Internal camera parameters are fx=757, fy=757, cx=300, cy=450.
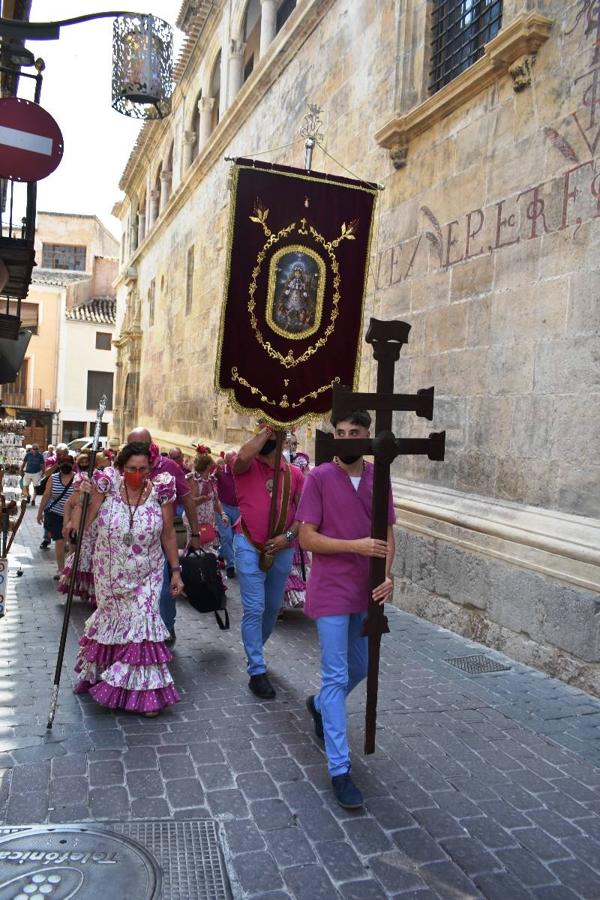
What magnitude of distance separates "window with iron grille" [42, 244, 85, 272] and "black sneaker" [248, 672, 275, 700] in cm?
4372

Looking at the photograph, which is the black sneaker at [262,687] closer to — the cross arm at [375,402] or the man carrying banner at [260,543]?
the man carrying banner at [260,543]

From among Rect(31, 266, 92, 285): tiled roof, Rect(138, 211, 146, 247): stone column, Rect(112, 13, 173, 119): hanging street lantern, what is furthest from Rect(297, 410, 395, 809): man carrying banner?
Rect(31, 266, 92, 285): tiled roof

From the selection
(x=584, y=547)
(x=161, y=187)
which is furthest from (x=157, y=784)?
(x=161, y=187)

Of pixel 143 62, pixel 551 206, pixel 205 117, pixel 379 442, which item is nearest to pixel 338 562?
pixel 379 442

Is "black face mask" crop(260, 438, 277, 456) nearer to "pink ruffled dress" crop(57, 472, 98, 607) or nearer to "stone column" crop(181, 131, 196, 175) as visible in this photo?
"pink ruffled dress" crop(57, 472, 98, 607)

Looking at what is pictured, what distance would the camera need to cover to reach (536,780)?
148 inches

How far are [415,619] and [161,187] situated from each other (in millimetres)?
20867

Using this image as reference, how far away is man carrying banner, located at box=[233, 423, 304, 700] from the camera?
4.94 metres

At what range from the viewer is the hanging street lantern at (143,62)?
6.52 m

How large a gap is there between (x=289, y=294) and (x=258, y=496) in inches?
71.1

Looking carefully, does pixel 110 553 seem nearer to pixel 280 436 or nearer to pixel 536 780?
pixel 280 436

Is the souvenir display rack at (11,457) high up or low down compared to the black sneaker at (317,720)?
up

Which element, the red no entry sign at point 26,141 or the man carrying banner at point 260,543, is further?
the red no entry sign at point 26,141

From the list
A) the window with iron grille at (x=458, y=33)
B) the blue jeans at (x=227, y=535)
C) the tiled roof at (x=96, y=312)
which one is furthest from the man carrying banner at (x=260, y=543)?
the tiled roof at (x=96, y=312)
